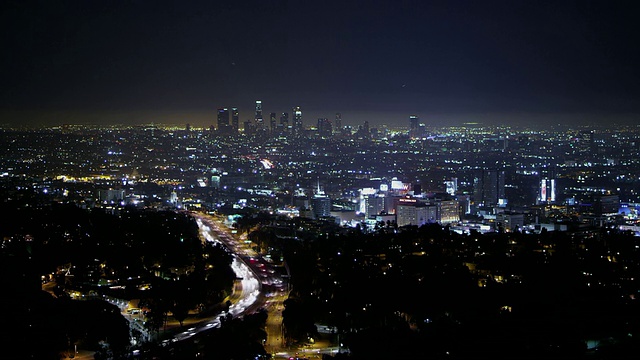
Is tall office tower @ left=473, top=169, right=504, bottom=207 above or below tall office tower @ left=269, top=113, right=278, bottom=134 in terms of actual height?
below

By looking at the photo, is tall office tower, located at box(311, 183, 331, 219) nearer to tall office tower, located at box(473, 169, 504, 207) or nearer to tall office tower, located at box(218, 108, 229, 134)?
tall office tower, located at box(473, 169, 504, 207)

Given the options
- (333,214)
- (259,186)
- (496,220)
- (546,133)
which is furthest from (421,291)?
(546,133)

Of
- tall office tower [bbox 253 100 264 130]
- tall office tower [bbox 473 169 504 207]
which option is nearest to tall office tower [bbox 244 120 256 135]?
tall office tower [bbox 253 100 264 130]

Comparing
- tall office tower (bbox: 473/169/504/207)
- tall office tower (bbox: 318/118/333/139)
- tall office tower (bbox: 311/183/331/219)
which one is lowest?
tall office tower (bbox: 311/183/331/219)

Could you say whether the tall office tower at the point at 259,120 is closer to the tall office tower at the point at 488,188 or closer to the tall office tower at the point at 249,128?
the tall office tower at the point at 249,128

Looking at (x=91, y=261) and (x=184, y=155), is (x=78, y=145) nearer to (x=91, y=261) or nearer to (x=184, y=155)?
(x=184, y=155)
